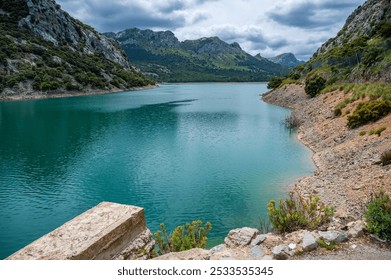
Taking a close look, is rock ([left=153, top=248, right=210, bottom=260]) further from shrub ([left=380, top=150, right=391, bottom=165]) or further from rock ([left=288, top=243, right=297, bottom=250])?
shrub ([left=380, top=150, right=391, bottom=165])

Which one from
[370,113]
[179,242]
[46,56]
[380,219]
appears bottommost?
[179,242]

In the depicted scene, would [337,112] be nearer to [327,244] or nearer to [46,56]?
[327,244]

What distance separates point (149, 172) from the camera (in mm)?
33188

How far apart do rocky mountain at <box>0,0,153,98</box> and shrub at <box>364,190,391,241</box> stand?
4981 inches

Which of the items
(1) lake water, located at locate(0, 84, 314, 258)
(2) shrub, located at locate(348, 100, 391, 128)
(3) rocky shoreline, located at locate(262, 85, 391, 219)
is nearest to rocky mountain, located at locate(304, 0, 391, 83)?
(3) rocky shoreline, located at locate(262, 85, 391, 219)

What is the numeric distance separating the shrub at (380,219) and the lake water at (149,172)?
30.3ft

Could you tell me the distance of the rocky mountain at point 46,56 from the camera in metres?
123

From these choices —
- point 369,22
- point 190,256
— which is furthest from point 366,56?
point 190,256

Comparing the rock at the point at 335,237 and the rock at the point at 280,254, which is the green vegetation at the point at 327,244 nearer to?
the rock at the point at 335,237

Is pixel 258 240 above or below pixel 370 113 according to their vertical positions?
below

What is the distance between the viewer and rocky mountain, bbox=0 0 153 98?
12312 cm

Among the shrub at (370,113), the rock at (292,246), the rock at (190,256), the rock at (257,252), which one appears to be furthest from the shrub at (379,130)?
the rock at (190,256)

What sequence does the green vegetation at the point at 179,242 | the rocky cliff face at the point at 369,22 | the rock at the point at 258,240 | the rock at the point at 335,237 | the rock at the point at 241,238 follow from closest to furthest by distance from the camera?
1. the rock at the point at 335,237
2. the rock at the point at 258,240
3. the rock at the point at 241,238
4. the green vegetation at the point at 179,242
5. the rocky cliff face at the point at 369,22

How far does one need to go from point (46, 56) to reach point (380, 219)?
517 ft
